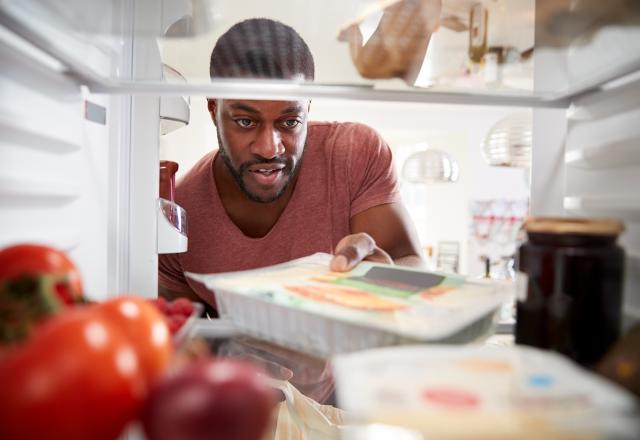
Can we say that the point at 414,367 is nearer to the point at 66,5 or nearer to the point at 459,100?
the point at 459,100

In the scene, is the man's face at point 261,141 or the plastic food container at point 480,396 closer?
the plastic food container at point 480,396

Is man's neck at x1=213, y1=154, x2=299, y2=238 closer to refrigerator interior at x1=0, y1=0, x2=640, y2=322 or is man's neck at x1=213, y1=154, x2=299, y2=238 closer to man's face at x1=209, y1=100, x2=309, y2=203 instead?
man's face at x1=209, y1=100, x2=309, y2=203

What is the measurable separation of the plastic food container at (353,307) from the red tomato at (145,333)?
22cm

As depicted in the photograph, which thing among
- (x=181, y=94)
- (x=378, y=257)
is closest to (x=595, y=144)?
(x=378, y=257)

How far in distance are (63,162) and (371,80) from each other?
49 centimetres

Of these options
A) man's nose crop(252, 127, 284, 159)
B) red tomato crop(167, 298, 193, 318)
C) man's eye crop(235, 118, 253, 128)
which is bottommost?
red tomato crop(167, 298, 193, 318)

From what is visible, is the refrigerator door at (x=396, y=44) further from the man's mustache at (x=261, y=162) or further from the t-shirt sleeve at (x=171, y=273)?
the t-shirt sleeve at (x=171, y=273)

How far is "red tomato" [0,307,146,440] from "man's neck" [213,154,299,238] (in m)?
1.16

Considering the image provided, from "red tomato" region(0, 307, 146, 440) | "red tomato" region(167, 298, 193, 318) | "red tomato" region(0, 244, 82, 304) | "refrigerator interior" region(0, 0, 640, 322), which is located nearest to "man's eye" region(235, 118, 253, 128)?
"refrigerator interior" region(0, 0, 640, 322)

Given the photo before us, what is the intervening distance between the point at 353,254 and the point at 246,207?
0.74 metres

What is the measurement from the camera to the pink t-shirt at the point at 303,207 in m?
1.54

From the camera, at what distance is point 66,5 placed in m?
0.73

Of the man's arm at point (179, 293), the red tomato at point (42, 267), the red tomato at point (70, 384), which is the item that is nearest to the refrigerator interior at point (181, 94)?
the red tomato at point (42, 267)

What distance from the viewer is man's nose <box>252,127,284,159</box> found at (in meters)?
1.28
